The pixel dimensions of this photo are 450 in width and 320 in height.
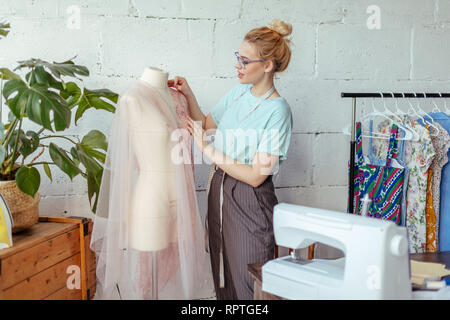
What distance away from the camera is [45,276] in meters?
1.78

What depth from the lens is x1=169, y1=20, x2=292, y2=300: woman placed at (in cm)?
193

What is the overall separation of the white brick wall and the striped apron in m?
0.53

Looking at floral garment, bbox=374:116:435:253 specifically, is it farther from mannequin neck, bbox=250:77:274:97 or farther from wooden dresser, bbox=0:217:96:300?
wooden dresser, bbox=0:217:96:300

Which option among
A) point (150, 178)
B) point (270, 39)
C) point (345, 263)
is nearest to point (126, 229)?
point (150, 178)

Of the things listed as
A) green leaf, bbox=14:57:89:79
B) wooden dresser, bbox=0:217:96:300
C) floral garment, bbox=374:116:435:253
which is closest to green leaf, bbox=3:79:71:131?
green leaf, bbox=14:57:89:79

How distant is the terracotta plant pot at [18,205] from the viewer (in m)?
1.78

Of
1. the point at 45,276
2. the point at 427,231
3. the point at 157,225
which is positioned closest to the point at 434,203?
the point at 427,231

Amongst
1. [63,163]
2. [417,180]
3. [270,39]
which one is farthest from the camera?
[417,180]

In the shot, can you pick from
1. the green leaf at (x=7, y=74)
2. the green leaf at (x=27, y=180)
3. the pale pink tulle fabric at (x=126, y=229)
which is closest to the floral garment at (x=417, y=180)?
the pale pink tulle fabric at (x=126, y=229)

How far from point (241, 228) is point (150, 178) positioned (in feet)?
1.94

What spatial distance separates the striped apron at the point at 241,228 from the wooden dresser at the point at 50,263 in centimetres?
66

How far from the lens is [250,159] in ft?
6.58

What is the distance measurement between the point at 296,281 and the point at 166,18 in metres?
1.72

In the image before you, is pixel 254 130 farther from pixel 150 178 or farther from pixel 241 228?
pixel 150 178
